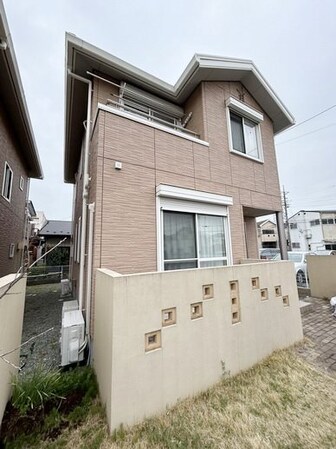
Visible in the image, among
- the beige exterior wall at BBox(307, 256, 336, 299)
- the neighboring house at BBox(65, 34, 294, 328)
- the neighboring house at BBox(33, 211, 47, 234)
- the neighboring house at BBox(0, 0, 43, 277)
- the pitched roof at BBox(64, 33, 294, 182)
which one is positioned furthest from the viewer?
the neighboring house at BBox(33, 211, 47, 234)

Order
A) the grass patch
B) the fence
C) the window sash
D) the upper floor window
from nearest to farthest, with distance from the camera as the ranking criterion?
the grass patch < the window sash < the fence < the upper floor window

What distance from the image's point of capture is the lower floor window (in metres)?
4.18

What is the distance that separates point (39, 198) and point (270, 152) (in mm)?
32159

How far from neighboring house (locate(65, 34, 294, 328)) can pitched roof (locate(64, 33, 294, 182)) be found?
1.0 inches

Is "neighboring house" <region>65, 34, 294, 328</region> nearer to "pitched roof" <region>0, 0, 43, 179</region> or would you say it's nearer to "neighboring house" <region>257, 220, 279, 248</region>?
"pitched roof" <region>0, 0, 43, 179</region>

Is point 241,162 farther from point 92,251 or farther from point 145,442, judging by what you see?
point 145,442

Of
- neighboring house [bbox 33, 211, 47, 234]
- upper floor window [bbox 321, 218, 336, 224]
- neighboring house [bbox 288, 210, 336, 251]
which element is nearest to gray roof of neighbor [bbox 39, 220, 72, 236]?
neighboring house [bbox 33, 211, 47, 234]

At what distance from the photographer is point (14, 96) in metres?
6.10

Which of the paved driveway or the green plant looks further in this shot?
the paved driveway

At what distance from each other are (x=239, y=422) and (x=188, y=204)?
3.49 metres

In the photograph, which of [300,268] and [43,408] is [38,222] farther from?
[43,408]

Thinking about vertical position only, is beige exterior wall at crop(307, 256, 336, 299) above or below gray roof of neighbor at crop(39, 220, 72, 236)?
below

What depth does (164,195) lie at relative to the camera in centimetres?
412

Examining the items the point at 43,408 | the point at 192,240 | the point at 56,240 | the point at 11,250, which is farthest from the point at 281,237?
the point at 56,240
